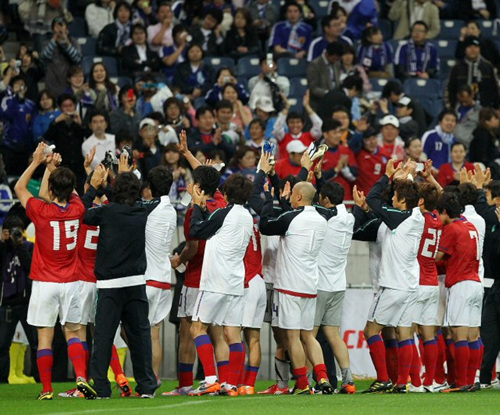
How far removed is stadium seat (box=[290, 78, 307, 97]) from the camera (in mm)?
21016

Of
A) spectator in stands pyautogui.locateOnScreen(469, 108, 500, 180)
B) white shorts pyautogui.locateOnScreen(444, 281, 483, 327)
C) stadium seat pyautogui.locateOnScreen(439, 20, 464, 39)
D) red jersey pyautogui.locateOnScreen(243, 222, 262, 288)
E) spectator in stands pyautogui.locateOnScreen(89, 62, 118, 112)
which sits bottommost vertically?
white shorts pyautogui.locateOnScreen(444, 281, 483, 327)

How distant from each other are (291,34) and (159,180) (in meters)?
9.62

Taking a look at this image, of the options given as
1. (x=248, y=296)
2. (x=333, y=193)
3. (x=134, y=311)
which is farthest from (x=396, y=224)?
(x=134, y=311)

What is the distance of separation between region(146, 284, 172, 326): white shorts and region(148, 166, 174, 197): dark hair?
3.25ft

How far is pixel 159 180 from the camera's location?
12664 mm

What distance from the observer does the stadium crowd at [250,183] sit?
12117 millimetres

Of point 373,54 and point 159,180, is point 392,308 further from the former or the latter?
point 373,54

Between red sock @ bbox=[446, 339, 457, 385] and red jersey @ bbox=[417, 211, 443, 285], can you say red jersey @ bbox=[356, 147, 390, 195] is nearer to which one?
red sock @ bbox=[446, 339, 457, 385]

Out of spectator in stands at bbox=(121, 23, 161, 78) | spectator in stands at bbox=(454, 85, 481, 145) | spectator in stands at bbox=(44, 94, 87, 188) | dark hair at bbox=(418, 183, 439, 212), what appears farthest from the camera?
spectator in stands at bbox=(121, 23, 161, 78)

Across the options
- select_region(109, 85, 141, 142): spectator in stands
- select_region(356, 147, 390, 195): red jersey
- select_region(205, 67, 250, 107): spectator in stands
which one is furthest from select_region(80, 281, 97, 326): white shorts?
select_region(205, 67, 250, 107): spectator in stands

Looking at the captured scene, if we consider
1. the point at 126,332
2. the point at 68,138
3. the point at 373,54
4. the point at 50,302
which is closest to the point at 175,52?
the point at 373,54

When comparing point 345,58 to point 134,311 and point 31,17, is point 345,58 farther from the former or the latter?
point 134,311

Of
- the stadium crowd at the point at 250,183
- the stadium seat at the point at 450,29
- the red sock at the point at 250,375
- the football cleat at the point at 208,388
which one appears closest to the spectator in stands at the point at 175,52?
the stadium crowd at the point at 250,183

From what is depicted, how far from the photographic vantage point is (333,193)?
43.2 feet
